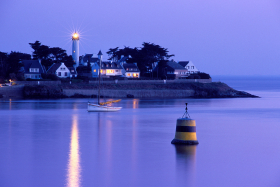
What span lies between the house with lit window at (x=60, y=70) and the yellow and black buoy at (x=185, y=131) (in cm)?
5683

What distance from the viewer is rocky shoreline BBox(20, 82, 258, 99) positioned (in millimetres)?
59594

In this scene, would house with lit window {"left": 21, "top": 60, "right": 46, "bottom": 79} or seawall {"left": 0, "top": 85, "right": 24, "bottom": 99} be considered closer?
seawall {"left": 0, "top": 85, "right": 24, "bottom": 99}

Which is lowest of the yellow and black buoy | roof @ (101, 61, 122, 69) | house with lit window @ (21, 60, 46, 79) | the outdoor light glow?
the yellow and black buoy

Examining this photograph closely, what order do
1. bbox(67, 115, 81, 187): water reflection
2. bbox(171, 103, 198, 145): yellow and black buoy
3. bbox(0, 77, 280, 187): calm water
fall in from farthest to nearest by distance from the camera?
bbox(171, 103, 198, 145): yellow and black buoy < bbox(0, 77, 280, 187): calm water < bbox(67, 115, 81, 187): water reflection

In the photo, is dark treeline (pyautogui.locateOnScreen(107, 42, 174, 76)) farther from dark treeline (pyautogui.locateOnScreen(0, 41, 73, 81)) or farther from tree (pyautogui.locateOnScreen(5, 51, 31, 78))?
tree (pyautogui.locateOnScreen(5, 51, 31, 78))

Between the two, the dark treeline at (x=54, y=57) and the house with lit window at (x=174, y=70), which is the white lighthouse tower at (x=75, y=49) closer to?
the dark treeline at (x=54, y=57)

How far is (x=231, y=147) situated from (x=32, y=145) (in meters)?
9.35

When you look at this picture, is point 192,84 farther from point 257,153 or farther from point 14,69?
point 257,153

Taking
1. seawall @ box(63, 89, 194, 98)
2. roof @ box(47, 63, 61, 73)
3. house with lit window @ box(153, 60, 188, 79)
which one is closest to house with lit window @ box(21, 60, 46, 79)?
roof @ box(47, 63, 61, 73)

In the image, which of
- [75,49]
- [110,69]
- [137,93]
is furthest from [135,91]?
[75,49]

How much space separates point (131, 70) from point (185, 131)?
63851 millimetres

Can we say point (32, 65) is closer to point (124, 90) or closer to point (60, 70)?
point (60, 70)

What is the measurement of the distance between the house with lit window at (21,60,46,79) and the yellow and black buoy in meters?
57.3

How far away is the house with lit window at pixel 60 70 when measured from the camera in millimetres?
71500
